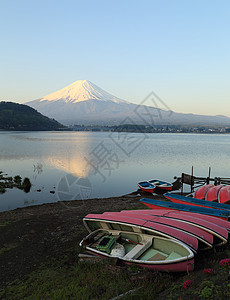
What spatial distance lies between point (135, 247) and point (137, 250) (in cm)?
27

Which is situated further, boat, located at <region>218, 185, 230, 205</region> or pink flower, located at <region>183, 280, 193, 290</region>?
boat, located at <region>218, 185, 230, 205</region>

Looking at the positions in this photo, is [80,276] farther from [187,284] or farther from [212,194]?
[212,194]

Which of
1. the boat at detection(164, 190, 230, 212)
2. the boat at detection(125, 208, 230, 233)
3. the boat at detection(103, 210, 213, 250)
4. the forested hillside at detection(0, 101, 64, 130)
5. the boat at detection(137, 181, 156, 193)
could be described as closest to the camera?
the boat at detection(103, 210, 213, 250)

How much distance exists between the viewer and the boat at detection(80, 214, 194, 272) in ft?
21.0

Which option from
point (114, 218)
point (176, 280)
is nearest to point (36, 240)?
point (114, 218)

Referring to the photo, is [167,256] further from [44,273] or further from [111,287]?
[44,273]

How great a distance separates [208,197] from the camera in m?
14.8

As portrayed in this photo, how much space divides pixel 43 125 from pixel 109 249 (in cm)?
20002

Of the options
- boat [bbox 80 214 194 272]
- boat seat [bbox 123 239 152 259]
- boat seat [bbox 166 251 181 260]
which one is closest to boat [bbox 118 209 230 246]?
boat [bbox 80 214 194 272]

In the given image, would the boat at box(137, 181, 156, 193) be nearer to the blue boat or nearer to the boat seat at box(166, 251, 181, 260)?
the blue boat

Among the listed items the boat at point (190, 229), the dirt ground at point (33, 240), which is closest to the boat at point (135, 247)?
the boat at point (190, 229)

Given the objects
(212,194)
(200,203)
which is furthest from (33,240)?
(212,194)

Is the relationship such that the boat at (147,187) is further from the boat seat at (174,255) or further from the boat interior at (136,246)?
the boat seat at (174,255)

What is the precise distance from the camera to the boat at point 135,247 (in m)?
6.40
